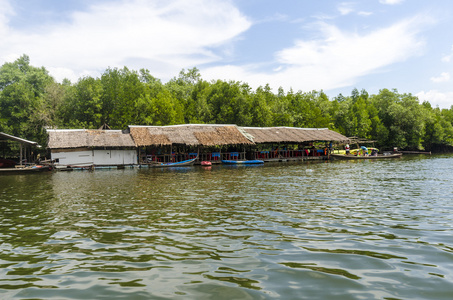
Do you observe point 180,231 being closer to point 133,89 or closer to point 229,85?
point 133,89

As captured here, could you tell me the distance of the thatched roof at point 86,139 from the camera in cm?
3080

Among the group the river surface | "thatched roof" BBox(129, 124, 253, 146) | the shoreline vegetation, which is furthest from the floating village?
the river surface

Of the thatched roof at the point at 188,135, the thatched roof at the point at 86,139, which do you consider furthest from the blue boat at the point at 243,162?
the thatched roof at the point at 86,139

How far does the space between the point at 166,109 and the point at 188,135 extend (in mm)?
11067

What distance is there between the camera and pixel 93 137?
32438 millimetres

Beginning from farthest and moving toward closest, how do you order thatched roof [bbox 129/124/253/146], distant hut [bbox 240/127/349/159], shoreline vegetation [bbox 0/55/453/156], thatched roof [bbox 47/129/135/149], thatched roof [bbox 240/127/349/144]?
shoreline vegetation [bbox 0/55/453/156] → distant hut [bbox 240/127/349/159] → thatched roof [bbox 240/127/349/144] → thatched roof [bbox 129/124/253/146] → thatched roof [bbox 47/129/135/149]

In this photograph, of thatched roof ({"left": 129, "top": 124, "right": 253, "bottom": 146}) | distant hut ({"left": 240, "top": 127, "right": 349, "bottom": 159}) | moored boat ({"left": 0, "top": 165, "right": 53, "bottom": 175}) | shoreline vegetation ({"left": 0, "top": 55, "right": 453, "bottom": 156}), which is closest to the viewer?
moored boat ({"left": 0, "top": 165, "right": 53, "bottom": 175})

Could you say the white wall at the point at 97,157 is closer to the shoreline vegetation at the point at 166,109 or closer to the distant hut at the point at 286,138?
the shoreline vegetation at the point at 166,109

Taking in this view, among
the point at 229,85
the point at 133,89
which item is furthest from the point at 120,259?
the point at 229,85

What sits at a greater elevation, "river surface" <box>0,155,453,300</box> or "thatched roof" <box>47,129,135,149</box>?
"thatched roof" <box>47,129,135,149</box>

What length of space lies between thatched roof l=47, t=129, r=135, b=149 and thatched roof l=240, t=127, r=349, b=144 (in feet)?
48.3

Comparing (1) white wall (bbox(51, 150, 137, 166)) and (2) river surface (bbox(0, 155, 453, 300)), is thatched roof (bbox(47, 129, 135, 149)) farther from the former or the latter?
(2) river surface (bbox(0, 155, 453, 300))

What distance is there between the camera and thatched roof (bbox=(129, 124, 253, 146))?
108 ft

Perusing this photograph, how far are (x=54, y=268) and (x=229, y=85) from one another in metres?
46.3
